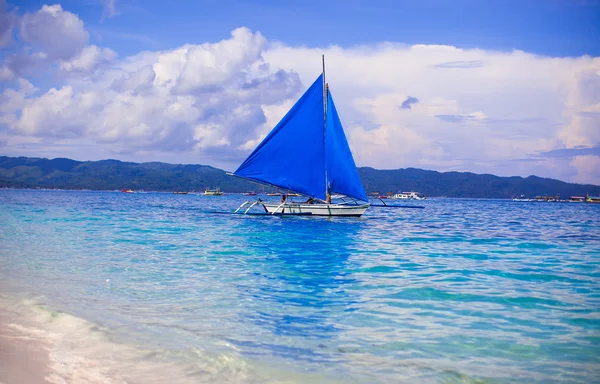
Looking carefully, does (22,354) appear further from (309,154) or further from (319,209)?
(319,209)

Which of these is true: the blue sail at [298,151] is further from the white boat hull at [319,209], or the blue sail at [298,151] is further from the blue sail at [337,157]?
the white boat hull at [319,209]

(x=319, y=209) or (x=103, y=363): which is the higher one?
(x=319, y=209)

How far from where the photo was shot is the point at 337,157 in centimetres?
3725

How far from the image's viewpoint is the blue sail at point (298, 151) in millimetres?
37375

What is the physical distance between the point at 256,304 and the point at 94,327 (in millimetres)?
3235

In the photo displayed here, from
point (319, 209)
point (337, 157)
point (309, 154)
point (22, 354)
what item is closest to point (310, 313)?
point (22, 354)

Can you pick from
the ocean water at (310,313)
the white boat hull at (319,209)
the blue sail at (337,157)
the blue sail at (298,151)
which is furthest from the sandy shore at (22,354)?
the white boat hull at (319,209)

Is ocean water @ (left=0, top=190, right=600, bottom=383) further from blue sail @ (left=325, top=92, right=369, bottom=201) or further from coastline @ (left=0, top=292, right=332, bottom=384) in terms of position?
blue sail @ (left=325, top=92, right=369, bottom=201)

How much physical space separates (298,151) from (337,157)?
2.98 m

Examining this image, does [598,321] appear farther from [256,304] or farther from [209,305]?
[209,305]

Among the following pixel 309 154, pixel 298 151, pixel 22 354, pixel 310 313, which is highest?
pixel 298 151

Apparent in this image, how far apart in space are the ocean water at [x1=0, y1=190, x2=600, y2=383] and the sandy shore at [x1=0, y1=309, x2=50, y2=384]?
25 cm

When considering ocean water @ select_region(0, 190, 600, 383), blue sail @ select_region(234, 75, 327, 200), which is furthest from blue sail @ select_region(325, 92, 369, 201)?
ocean water @ select_region(0, 190, 600, 383)

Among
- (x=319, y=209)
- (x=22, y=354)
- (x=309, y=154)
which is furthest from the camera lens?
(x=319, y=209)
